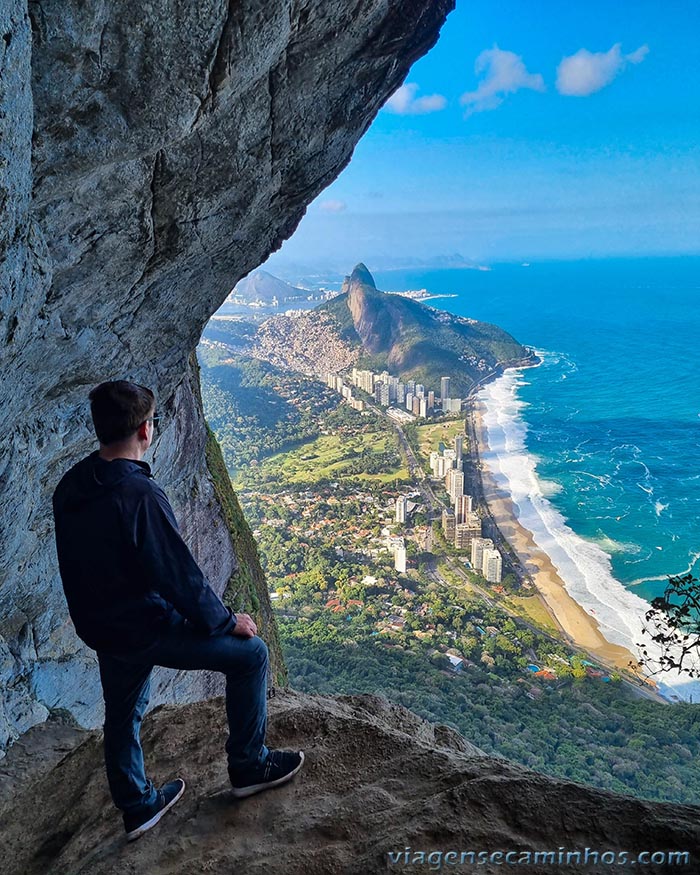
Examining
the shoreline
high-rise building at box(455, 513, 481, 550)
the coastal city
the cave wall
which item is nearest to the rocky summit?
the cave wall

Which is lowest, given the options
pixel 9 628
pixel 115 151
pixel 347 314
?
pixel 9 628

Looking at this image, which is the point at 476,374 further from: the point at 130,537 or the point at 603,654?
the point at 130,537

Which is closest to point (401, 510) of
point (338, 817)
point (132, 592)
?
point (338, 817)

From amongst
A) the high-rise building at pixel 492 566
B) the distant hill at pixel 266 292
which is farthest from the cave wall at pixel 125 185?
the distant hill at pixel 266 292

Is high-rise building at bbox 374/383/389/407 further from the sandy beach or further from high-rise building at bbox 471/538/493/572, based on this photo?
high-rise building at bbox 471/538/493/572

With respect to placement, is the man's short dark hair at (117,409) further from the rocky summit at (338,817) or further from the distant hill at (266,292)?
the distant hill at (266,292)

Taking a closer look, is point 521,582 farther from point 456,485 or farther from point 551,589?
point 456,485

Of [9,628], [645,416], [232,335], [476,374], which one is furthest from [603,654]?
[232,335]
